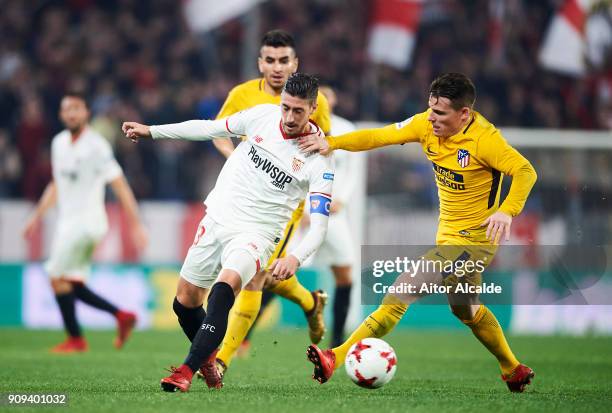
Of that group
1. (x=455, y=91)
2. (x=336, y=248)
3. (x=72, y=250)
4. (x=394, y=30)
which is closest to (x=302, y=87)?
(x=455, y=91)

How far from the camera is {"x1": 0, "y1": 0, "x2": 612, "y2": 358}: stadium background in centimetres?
1512

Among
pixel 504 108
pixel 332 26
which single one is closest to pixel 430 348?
pixel 504 108

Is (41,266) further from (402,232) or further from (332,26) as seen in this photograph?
(332,26)

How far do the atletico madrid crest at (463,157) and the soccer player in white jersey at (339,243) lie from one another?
3191 mm

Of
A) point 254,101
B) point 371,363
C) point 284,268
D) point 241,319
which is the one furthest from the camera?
point 254,101

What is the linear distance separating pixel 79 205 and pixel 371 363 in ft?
18.1

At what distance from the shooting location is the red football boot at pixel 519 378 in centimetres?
738

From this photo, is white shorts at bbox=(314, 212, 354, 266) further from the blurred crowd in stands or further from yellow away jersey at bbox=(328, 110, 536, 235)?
the blurred crowd in stands

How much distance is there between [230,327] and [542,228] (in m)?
8.41

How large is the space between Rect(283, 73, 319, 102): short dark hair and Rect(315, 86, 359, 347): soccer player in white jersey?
333 cm

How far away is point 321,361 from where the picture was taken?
23.0 feet

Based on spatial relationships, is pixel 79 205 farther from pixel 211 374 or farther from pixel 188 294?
pixel 211 374

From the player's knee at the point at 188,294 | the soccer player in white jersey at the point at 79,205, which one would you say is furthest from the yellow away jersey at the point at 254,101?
the soccer player in white jersey at the point at 79,205

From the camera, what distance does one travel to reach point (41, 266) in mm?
15195
